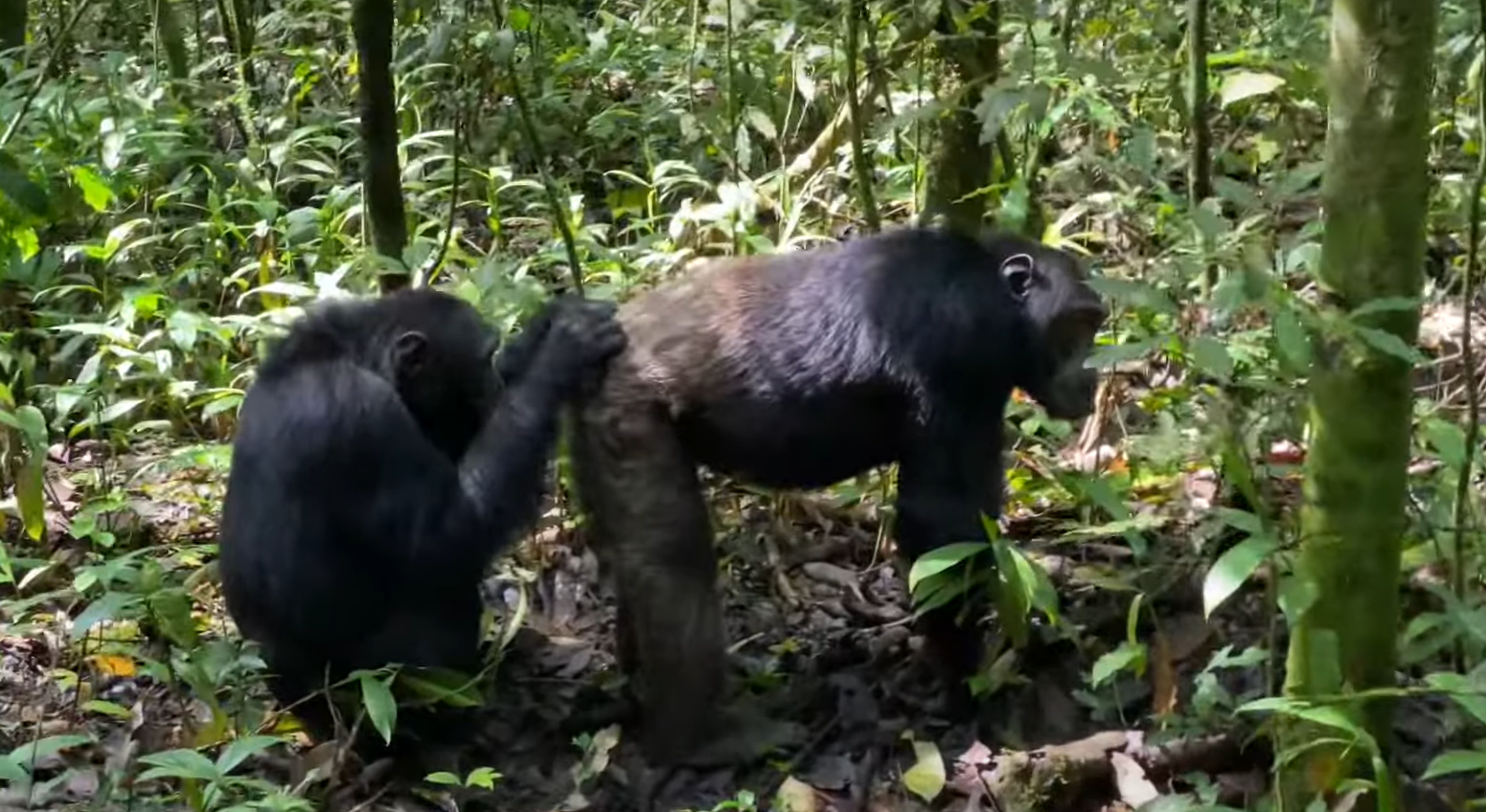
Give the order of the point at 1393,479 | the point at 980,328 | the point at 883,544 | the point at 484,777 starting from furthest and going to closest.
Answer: the point at 883,544 < the point at 980,328 < the point at 484,777 < the point at 1393,479

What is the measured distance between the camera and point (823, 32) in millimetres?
8047

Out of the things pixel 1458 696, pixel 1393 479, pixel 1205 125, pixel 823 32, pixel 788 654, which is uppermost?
pixel 823 32

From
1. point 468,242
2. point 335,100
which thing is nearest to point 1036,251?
point 468,242

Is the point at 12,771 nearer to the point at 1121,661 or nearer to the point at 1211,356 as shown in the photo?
the point at 1121,661

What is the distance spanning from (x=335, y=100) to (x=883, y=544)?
219 inches

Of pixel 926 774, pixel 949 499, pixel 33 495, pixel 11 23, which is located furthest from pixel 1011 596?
pixel 11 23

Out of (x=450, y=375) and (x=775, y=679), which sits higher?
(x=450, y=375)

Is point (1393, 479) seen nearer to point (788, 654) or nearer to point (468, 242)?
point (788, 654)

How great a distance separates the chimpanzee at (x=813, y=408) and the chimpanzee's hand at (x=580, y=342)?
0.34ft

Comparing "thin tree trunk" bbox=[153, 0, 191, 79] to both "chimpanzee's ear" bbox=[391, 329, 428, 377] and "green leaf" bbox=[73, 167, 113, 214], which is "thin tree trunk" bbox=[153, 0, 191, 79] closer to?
"green leaf" bbox=[73, 167, 113, 214]

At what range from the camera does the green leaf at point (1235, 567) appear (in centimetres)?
373

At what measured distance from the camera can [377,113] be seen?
5.98 meters

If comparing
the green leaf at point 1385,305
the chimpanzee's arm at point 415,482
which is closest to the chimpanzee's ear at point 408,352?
the chimpanzee's arm at point 415,482

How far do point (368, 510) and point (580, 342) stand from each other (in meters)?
0.82
